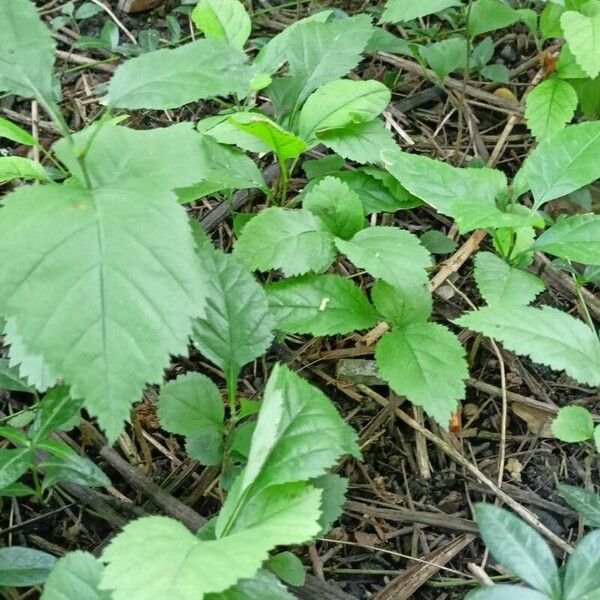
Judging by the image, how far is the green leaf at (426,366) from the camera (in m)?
1.36

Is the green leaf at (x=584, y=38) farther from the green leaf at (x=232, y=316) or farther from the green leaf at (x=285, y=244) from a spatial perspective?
the green leaf at (x=232, y=316)

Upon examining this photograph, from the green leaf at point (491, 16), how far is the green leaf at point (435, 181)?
57 centimetres

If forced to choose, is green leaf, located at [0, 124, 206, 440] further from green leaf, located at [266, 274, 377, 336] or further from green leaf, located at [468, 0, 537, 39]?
green leaf, located at [468, 0, 537, 39]

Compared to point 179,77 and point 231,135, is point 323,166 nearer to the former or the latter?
point 231,135

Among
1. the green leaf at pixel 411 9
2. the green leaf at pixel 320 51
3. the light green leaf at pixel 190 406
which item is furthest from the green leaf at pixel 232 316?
the green leaf at pixel 411 9

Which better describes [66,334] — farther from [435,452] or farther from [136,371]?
[435,452]

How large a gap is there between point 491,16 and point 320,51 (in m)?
0.50

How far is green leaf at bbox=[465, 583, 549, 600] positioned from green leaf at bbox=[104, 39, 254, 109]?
2.80 ft

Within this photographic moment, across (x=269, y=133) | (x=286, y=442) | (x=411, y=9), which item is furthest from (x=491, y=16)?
(x=286, y=442)

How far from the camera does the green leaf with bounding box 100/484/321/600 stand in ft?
3.13

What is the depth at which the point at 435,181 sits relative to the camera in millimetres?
1595

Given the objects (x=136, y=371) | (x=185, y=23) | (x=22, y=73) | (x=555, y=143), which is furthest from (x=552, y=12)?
(x=136, y=371)

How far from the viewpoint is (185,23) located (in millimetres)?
2381

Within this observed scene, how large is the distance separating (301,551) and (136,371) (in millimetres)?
614
